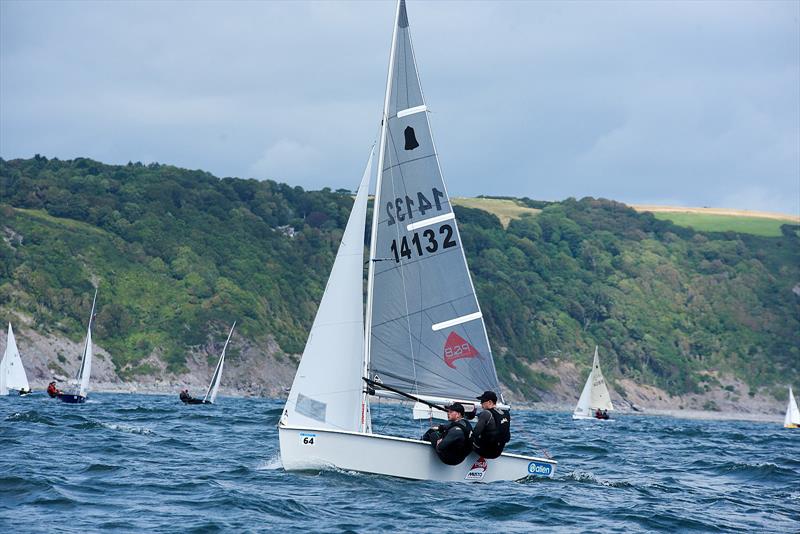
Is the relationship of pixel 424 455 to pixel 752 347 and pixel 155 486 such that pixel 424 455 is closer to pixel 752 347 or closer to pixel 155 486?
pixel 155 486

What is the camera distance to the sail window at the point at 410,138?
929 inches

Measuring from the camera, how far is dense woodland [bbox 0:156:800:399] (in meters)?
113

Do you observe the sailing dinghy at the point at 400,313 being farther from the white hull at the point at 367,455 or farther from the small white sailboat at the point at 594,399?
the small white sailboat at the point at 594,399

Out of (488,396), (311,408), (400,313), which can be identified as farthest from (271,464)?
(488,396)

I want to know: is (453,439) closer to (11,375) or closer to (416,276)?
(416,276)

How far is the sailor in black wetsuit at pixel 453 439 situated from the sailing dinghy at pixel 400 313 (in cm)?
61

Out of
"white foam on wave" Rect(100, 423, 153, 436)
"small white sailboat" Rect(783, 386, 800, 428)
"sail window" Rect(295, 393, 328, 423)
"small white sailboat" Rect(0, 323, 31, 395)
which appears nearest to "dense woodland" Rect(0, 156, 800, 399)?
"small white sailboat" Rect(0, 323, 31, 395)

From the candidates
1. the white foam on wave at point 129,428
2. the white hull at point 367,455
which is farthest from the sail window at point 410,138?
the white foam on wave at point 129,428

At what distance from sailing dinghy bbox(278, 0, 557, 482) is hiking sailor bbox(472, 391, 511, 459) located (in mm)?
301

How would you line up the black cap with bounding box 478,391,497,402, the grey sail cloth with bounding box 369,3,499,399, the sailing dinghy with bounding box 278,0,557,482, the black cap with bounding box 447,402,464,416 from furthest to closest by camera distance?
the grey sail cloth with bounding box 369,3,499,399
the sailing dinghy with bounding box 278,0,557,482
the black cap with bounding box 478,391,497,402
the black cap with bounding box 447,402,464,416

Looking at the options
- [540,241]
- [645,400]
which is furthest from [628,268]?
[645,400]

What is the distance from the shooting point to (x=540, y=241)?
170 m

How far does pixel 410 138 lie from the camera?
23625mm

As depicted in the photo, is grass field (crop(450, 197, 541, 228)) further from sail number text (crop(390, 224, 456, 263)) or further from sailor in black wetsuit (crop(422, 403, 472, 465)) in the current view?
sailor in black wetsuit (crop(422, 403, 472, 465))
